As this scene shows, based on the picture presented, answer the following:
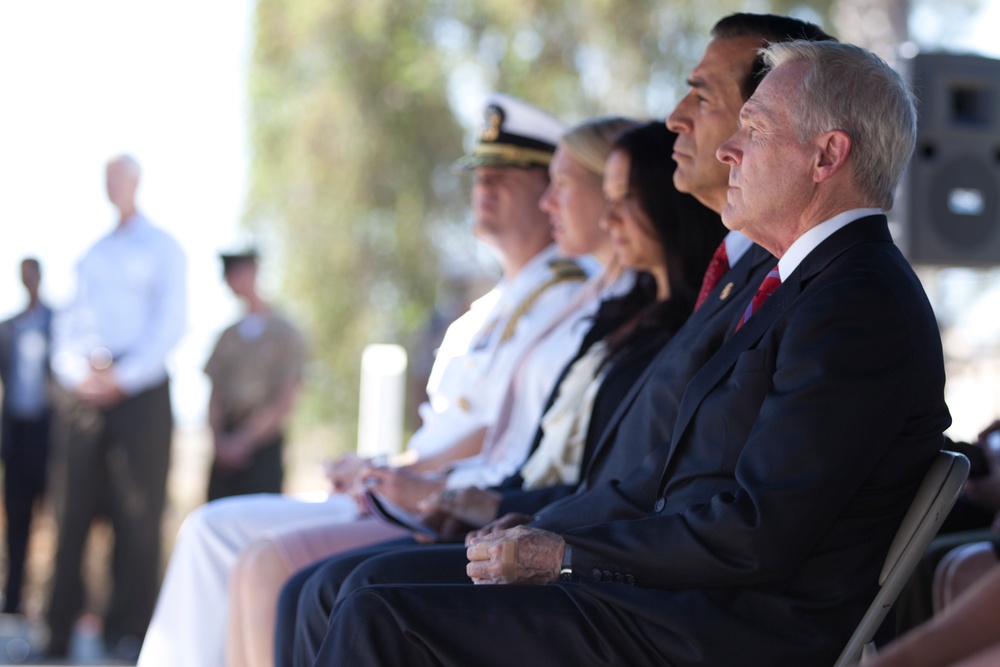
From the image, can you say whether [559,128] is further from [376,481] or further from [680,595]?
[680,595]

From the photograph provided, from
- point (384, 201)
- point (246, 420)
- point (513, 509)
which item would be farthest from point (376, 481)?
point (384, 201)

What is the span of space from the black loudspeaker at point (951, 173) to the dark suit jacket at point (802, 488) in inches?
95.6

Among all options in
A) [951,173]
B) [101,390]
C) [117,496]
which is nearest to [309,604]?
[951,173]

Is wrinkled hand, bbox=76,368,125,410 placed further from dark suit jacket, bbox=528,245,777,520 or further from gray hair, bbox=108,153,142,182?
dark suit jacket, bbox=528,245,777,520

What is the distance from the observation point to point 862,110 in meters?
2.21

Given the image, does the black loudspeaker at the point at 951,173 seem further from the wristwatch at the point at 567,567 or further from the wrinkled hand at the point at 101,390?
the wrinkled hand at the point at 101,390

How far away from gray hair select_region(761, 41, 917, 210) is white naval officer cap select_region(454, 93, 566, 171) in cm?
211

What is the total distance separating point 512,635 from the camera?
205cm

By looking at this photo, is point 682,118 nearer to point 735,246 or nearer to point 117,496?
point 735,246

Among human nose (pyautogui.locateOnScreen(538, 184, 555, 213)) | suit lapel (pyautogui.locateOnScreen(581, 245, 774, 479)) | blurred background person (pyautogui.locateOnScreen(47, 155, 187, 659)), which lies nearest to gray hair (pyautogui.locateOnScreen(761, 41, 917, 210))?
suit lapel (pyautogui.locateOnScreen(581, 245, 774, 479))

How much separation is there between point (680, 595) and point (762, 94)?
87 cm

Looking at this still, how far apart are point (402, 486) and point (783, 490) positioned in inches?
65.5

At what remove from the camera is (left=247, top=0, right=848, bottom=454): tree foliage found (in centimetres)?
1478

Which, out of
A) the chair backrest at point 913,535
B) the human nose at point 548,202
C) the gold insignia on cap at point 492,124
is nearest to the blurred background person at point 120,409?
the gold insignia on cap at point 492,124
